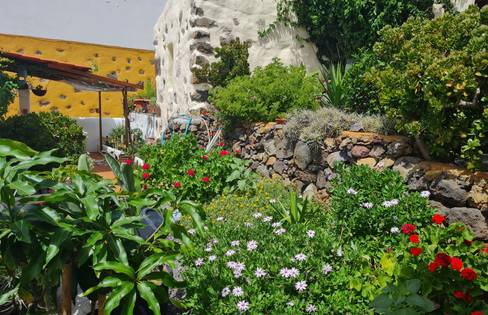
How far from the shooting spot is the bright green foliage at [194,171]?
5184 millimetres

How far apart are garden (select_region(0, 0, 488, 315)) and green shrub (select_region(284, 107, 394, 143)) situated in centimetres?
2

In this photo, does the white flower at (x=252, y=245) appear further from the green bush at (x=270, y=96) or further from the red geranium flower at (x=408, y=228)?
the green bush at (x=270, y=96)

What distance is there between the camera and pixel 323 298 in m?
2.35

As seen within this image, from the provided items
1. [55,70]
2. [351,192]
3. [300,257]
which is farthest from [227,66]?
[300,257]

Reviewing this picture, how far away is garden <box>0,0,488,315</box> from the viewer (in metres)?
1.83

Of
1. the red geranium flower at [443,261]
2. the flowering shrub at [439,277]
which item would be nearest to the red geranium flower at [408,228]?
the flowering shrub at [439,277]

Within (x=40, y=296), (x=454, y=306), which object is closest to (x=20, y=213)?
(x=40, y=296)

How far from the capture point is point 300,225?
2.89m

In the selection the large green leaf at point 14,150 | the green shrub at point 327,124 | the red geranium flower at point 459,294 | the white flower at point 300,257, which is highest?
the green shrub at point 327,124

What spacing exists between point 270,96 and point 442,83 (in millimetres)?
3058

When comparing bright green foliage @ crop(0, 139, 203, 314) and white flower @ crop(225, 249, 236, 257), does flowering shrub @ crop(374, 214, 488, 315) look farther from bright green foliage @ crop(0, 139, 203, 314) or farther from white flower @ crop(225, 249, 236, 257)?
bright green foliage @ crop(0, 139, 203, 314)

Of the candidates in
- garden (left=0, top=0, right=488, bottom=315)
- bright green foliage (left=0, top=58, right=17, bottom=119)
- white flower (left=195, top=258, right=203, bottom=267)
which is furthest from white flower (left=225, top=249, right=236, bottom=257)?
bright green foliage (left=0, top=58, right=17, bottom=119)

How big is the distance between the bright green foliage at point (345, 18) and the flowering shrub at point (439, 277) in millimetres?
→ 4632

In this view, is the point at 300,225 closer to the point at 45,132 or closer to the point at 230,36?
the point at 230,36
